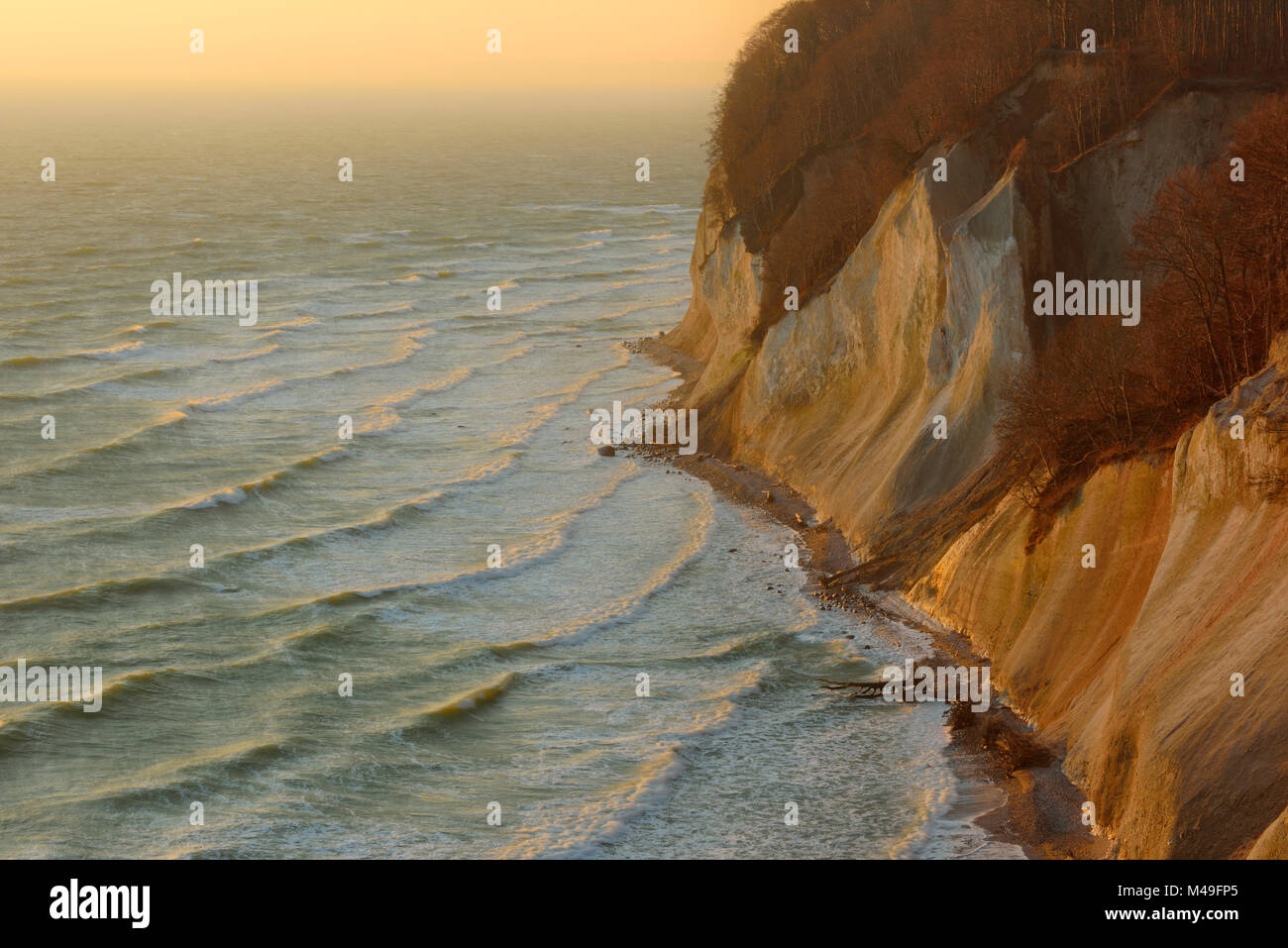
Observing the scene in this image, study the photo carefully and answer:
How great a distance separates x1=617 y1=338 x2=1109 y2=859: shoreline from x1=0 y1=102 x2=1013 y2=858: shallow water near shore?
41 centimetres

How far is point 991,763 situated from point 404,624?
13592 mm

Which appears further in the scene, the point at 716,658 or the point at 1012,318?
the point at 1012,318

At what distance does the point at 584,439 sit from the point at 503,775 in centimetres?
2370

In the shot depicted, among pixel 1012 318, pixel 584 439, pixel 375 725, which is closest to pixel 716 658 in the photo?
pixel 375 725

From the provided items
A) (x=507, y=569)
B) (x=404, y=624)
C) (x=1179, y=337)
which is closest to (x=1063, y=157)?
(x=1179, y=337)

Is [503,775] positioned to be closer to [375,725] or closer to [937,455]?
[375,725]

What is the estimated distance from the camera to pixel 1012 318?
1218 inches

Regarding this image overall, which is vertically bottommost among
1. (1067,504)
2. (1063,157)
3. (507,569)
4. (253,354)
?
(507,569)

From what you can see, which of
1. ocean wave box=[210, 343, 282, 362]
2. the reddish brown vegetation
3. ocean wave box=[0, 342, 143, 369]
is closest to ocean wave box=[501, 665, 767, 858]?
the reddish brown vegetation

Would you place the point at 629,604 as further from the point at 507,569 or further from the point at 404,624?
the point at 404,624

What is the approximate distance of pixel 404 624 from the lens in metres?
30.6

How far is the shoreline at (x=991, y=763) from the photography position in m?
20.4

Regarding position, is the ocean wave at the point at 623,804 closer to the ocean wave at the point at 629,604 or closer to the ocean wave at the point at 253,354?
the ocean wave at the point at 629,604

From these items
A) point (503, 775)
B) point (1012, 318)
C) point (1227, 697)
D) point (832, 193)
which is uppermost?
point (832, 193)
